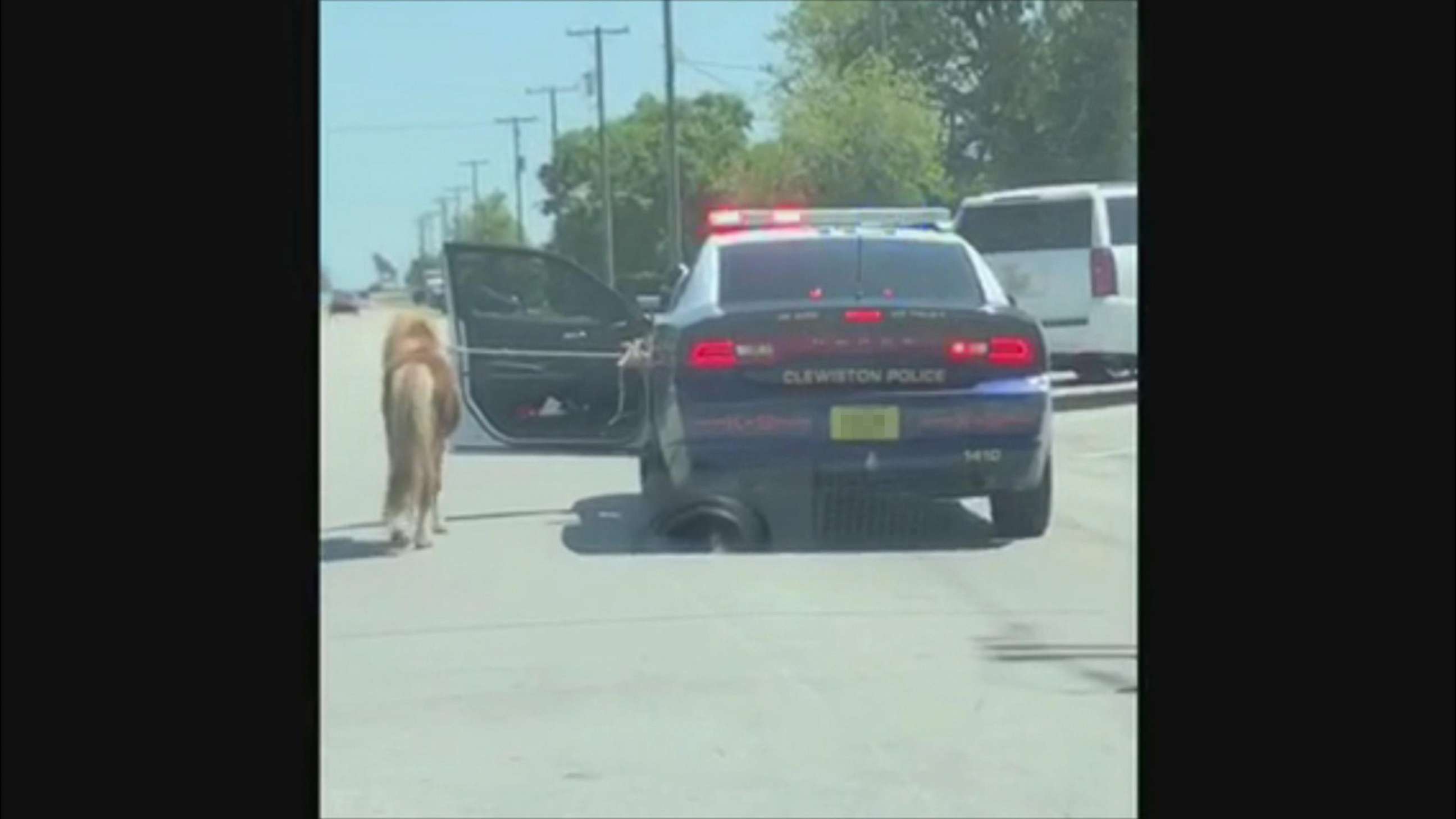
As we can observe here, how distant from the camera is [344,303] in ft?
18.5

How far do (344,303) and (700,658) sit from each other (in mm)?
1306

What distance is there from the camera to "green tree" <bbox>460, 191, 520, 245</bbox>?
5969mm

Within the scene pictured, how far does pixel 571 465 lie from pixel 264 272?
5.93ft

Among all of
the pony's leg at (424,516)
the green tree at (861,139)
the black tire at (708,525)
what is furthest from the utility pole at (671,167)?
the pony's leg at (424,516)

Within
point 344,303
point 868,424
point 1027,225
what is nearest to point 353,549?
point 344,303

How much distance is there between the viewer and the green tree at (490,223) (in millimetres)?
5969

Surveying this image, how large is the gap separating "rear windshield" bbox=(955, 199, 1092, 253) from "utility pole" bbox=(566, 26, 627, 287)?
2.94 feet

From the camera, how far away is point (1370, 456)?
484 centimetres

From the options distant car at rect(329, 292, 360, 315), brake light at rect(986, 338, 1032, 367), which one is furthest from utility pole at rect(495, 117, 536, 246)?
brake light at rect(986, 338, 1032, 367)

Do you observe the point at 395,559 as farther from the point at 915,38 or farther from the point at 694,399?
the point at 915,38

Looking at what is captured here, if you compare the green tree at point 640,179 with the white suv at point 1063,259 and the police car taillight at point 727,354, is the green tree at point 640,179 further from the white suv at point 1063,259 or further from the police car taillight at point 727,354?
the white suv at point 1063,259

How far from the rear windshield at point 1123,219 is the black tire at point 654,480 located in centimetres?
A: 133

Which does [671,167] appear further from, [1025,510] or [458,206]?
[1025,510]

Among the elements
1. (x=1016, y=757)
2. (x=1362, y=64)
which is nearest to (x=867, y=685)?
(x=1016, y=757)
